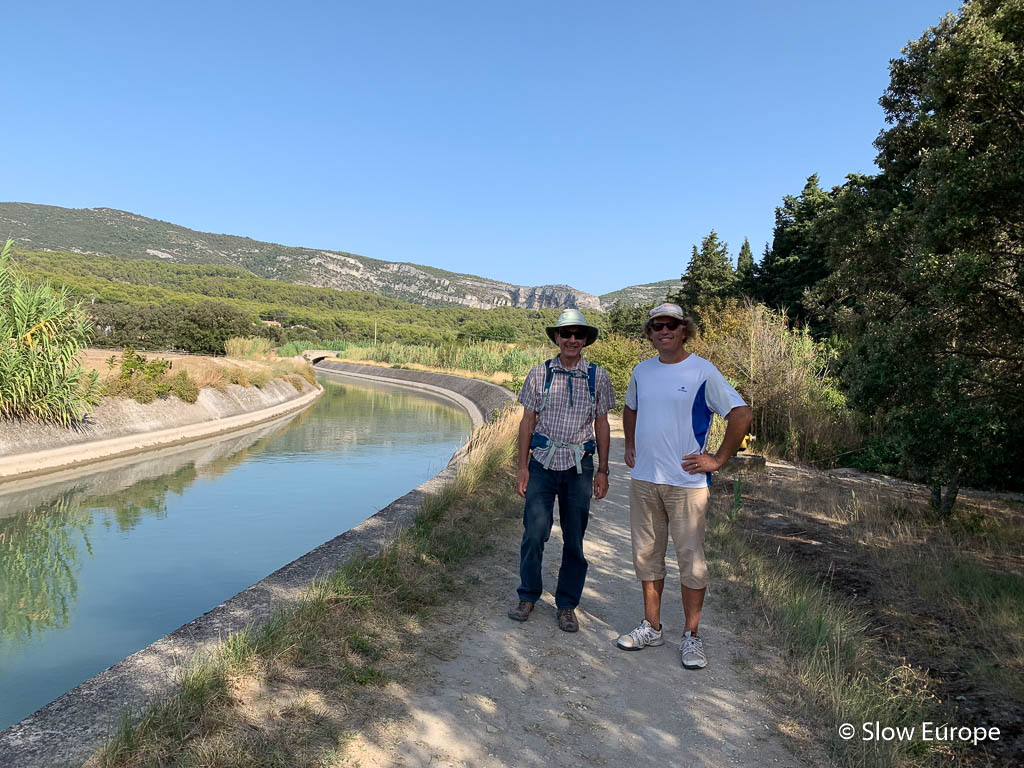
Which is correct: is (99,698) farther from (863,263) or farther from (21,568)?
(863,263)

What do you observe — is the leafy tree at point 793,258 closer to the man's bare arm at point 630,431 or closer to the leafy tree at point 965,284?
the leafy tree at point 965,284

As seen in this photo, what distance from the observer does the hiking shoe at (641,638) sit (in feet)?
13.5

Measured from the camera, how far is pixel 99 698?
316cm

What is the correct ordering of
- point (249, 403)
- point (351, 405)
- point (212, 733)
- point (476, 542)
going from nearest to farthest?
1. point (212, 733)
2. point (476, 542)
3. point (249, 403)
4. point (351, 405)

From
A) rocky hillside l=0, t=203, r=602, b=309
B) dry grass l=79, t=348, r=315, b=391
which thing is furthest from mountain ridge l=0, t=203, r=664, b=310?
dry grass l=79, t=348, r=315, b=391

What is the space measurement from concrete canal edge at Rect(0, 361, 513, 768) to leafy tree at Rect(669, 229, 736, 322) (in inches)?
1676

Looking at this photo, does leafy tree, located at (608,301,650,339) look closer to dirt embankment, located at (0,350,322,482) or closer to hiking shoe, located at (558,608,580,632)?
dirt embankment, located at (0,350,322,482)

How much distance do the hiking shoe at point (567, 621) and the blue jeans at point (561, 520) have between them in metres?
0.04

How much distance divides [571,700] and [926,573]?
411 cm

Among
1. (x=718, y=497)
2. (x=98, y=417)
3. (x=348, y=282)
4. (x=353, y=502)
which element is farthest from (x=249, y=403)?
(x=348, y=282)

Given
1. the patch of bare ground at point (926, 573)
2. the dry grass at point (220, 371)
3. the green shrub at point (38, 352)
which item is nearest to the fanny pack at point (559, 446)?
the patch of bare ground at point (926, 573)

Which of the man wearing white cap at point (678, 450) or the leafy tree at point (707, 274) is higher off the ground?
A: the leafy tree at point (707, 274)

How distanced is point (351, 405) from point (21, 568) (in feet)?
74.6

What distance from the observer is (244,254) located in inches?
5837
